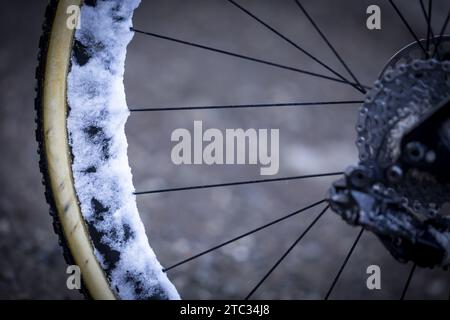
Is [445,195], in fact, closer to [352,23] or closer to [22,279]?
[22,279]

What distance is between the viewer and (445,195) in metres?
1.05

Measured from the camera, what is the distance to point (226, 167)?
127 inches

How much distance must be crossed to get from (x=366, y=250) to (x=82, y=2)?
2116 mm

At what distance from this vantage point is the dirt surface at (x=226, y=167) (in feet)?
7.90

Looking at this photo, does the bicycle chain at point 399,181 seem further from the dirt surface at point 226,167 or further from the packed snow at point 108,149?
the dirt surface at point 226,167

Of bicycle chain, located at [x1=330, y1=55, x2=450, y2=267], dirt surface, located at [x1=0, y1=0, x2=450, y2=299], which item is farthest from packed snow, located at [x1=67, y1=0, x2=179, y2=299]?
dirt surface, located at [x1=0, y1=0, x2=450, y2=299]

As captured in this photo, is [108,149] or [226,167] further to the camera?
[226,167]

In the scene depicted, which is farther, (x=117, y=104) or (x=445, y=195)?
(x=117, y=104)

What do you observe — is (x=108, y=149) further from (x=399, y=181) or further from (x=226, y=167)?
(x=226, y=167)

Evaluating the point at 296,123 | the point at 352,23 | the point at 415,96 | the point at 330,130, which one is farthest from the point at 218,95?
the point at 415,96

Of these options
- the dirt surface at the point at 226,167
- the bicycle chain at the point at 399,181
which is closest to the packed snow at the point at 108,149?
the bicycle chain at the point at 399,181

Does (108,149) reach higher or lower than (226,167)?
higher

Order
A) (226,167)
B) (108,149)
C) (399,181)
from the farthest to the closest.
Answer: (226,167)
(108,149)
(399,181)

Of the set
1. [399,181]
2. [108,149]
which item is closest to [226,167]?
[108,149]
